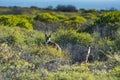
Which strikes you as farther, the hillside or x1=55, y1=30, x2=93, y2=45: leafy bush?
x1=55, y1=30, x2=93, y2=45: leafy bush

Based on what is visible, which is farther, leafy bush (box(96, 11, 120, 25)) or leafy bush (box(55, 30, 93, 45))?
leafy bush (box(96, 11, 120, 25))

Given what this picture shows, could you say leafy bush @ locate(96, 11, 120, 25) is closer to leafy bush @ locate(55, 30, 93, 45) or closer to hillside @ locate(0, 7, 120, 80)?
hillside @ locate(0, 7, 120, 80)

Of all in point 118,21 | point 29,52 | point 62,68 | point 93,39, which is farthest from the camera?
point 118,21

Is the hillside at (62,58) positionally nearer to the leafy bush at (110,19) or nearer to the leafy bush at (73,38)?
the leafy bush at (73,38)

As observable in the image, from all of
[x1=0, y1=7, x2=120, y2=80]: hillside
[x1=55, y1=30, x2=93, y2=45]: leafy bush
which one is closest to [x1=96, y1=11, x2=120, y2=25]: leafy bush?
[x1=0, y1=7, x2=120, y2=80]: hillside

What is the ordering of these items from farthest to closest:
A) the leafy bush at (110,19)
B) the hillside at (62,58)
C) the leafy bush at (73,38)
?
the leafy bush at (110,19)
the leafy bush at (73,38)
the hillside at (62,58)

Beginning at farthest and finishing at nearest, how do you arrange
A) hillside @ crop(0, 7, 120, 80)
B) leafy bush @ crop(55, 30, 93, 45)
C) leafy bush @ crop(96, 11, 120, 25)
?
leafy bush @ crop(96, 11, 120, 25) → leafy bush @ crop(55, 30, 93, 45) → hillside @ crop(0, 7, 120, 80)

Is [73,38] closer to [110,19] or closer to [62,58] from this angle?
[62,58]

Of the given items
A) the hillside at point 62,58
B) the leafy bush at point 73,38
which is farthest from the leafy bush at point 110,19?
the leafy bush at point 73,38

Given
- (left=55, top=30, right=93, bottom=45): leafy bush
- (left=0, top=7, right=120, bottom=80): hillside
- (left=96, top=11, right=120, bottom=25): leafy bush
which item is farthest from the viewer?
(left=96, top=11, right=120, bottom=25): leafy bush

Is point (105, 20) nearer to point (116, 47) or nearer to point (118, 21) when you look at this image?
point (118, 21)

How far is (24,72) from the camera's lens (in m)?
11.1

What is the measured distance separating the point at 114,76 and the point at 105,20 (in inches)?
491

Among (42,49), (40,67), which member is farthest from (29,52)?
(40,67)
